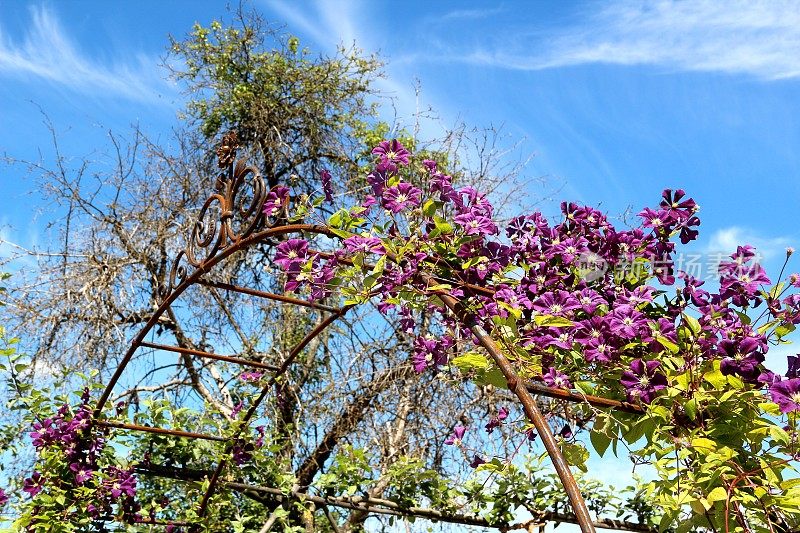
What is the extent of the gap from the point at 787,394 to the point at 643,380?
0.84ft

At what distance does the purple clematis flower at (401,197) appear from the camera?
1.67 m

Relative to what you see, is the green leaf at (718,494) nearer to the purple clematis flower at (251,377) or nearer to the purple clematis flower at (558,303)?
the purple clematis flower at (558,303)

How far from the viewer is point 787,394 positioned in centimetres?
143

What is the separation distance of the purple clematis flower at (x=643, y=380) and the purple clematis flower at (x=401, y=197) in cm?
57

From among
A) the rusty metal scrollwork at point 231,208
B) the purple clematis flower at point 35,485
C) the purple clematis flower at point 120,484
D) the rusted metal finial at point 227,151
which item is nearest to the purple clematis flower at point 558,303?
the rusty metal scrollwork at point 231,208

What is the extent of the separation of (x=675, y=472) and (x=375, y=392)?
316cm

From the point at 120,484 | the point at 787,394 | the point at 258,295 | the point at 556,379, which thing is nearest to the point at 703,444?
the point at 787,394

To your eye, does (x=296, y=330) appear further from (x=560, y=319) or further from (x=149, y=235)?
(x=560, y=319)

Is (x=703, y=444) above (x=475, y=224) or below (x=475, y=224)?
below

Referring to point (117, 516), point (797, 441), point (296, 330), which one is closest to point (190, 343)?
point (296, 330)

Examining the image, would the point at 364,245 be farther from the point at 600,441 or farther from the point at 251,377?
the point at 251,377

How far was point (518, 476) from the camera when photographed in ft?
9.09

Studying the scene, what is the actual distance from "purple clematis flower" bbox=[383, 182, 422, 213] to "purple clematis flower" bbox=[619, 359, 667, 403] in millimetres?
568

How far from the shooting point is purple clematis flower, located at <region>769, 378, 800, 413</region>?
4.65ft
